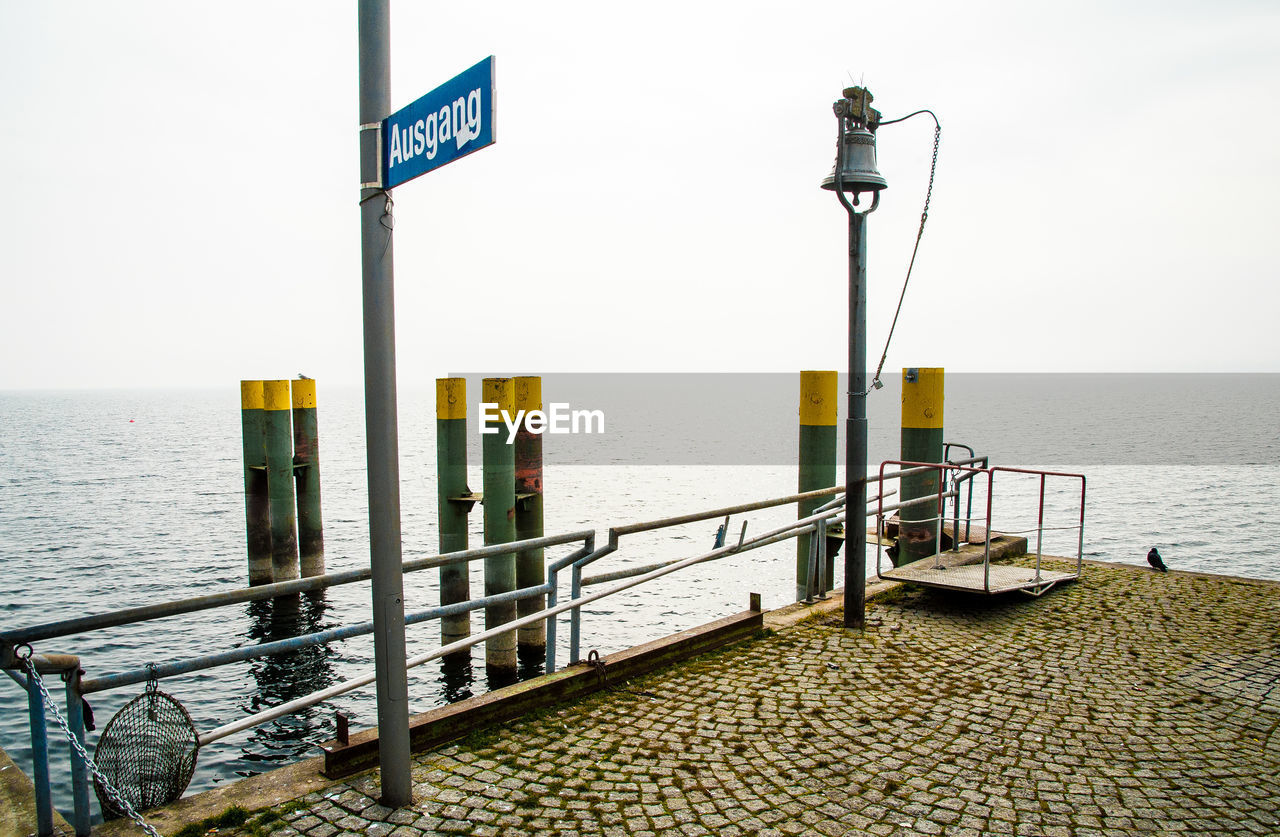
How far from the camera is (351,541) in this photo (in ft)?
69.7

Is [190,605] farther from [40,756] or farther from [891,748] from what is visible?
[891,748]

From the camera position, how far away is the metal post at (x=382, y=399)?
3.83 m

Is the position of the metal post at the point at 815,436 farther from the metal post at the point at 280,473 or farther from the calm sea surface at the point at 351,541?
the metal post at the point at 280,473

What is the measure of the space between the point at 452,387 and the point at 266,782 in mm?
8611

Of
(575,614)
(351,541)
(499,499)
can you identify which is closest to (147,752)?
(575,614)

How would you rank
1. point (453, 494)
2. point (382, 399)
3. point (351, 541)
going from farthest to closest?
point (351, 541) → point (453, 494) → point (382, 399)

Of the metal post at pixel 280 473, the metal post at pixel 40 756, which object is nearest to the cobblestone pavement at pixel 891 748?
the metal post at pixel 40 756

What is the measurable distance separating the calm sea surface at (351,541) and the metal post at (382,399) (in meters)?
5.65

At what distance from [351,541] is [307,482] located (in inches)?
261

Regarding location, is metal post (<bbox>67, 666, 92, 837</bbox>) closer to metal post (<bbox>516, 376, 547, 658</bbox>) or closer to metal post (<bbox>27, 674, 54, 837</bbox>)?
metal post (<bbox>27, 674, 54, 837</bbox>)

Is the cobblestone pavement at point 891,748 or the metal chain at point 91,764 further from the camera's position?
the cobblestone pavement at point 891,748

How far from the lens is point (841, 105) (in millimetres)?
6539

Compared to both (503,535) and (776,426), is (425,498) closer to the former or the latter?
(503,535)

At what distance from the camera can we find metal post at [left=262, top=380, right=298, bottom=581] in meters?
14.5
